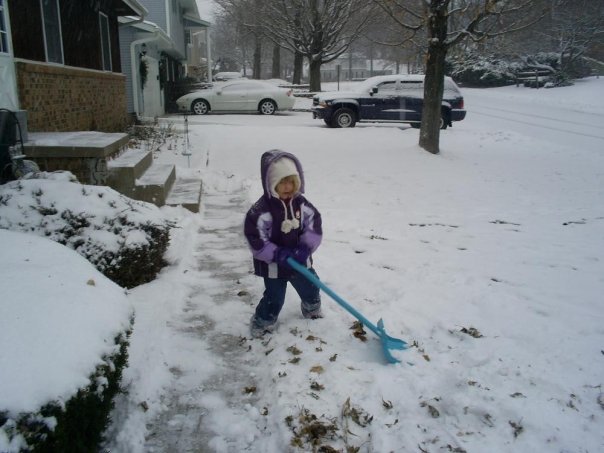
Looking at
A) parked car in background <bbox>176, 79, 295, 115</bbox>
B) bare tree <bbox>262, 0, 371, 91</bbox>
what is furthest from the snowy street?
bare tree <bbox>262, 0, 371, 91</bbox>

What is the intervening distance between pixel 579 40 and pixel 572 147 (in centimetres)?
2585

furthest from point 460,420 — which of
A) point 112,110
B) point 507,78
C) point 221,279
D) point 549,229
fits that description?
point 507,78

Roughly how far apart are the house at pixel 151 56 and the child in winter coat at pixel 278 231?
38.0ft

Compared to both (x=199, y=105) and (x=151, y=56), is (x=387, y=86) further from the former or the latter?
(x=151, y=56)

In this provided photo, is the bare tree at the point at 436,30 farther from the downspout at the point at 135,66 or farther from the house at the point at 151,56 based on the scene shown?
the downspout at the point at 135,66

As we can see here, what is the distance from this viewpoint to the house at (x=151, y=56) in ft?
53.2

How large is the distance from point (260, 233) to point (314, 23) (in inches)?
1025

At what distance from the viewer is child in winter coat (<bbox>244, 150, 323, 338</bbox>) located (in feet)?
10.9

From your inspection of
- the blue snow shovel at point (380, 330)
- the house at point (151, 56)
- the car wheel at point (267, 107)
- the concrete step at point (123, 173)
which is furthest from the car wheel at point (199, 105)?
the blue snow shovel at point (380, 330)

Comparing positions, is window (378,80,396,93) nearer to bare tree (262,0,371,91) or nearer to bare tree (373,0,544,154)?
bare tree (373,0,544,154)

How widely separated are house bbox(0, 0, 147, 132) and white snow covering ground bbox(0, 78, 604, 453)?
263 centimetres

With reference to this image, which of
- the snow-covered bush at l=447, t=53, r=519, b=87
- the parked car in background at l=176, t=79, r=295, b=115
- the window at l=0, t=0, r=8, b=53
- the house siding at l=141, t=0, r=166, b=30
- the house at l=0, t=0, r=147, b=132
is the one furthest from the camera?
the snow-covered bush at l=447, t=53, r=519, b=87

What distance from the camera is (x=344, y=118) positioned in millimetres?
16422

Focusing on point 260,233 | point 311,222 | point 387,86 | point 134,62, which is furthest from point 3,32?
point 387,86
